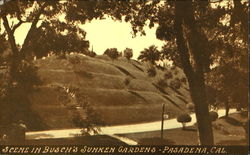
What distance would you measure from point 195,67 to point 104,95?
4473cm

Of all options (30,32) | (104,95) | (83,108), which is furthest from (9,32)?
(104,95)

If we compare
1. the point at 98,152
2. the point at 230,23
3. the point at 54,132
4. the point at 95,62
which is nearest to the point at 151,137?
the point at 54,132

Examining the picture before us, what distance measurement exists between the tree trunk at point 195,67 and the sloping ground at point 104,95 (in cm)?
2621

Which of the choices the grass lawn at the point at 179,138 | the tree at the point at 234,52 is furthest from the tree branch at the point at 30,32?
A: the grass lawn at the point at 179,138

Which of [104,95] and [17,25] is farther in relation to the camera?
[104,95]

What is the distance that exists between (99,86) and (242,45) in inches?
1862

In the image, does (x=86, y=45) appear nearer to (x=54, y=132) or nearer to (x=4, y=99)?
(x=4, y=99)

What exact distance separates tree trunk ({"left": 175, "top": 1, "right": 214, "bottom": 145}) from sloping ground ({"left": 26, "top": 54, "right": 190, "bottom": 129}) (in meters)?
26.2

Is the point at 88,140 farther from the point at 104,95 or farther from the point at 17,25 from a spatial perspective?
the point at 104,95

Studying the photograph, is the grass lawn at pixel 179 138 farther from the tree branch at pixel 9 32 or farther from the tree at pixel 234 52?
the tree branch at pixel 9 32

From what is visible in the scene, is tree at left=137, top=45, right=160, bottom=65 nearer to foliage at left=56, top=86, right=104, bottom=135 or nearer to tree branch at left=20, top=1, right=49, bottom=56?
foliage at left=56, top=86, right=104, bottom=135

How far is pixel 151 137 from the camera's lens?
41.6 metres

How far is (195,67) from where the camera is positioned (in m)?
20.2

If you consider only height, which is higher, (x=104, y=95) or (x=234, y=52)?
(x=234, y=52)
